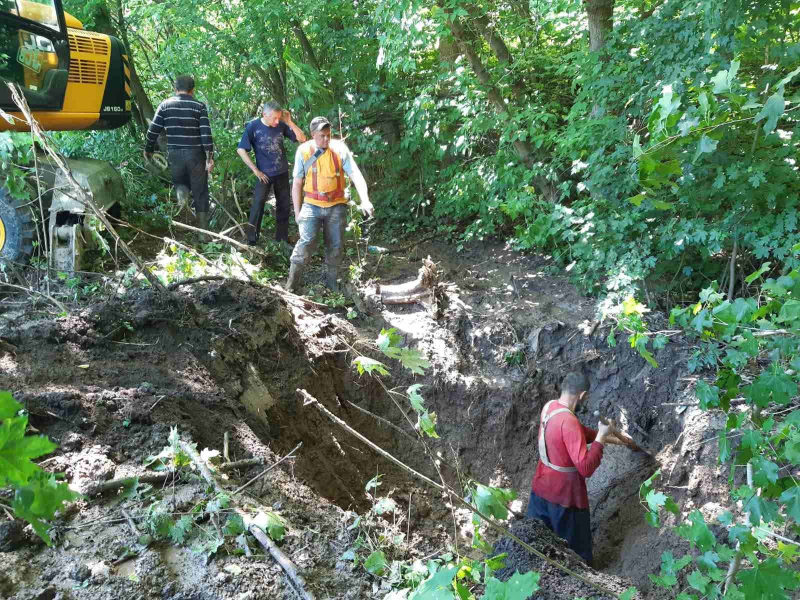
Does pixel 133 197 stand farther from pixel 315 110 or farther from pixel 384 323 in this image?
pixel 384 323

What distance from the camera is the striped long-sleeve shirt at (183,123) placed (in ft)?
22.9

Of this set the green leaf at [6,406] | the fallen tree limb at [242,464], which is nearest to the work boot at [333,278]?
the fallen tree limb at [242,464]

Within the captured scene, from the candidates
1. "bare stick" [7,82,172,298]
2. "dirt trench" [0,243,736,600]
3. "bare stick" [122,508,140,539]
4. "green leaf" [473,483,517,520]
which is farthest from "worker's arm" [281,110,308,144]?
"green leaf" [473,483,517,520]

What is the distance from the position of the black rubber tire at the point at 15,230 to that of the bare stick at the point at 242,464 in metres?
3.88

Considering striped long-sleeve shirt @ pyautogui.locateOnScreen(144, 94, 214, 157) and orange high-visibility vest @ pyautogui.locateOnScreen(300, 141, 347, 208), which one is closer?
orange high-visibility vest @ pyautogui.locateOnScreen(300, 141, 347, 208)

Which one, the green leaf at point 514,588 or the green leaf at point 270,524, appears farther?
the green leaf at point 270,524

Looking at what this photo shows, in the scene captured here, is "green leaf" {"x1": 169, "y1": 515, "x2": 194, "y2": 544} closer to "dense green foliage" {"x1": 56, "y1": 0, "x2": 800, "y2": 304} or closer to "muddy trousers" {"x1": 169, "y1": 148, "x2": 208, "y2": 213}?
"dense green foliage" {"x1": 56, "y1": 0, "x2": 800, "y2": 304}

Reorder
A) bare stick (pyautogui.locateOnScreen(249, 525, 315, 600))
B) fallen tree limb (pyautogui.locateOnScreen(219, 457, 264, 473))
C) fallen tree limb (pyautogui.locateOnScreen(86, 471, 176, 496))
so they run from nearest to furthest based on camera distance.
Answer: bare stick (pyautogui.locateOnScreen(249, 525, 315, 600))
fallen tree limb (pyautogui.locateOnScreen(86, 471, 176, 496))
fallen tree limb (pyautogui.locateOnScreen(219, 457, 264, 473))

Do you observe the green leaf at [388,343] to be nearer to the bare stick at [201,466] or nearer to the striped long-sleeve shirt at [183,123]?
the bare stick at [201,466]

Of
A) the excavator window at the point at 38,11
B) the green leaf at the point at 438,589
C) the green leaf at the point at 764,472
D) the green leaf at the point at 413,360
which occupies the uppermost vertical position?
the excavator window at the point at 38,11

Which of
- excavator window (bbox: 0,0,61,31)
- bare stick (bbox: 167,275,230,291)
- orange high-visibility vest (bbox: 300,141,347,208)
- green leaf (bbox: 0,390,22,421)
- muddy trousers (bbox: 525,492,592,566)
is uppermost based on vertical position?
excavator window (bbox: 0,0,61,31)

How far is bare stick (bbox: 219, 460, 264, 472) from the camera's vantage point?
3.46m

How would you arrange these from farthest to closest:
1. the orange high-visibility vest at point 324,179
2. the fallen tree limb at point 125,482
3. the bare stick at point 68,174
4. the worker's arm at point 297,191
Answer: the worker's arm at point 297,191 → the orange high-visibility vest at point 324,179 → the bare stick at point 68,174 → the fallen tree limb at point 125,482

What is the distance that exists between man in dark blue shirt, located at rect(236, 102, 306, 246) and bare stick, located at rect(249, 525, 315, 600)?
198 inches
